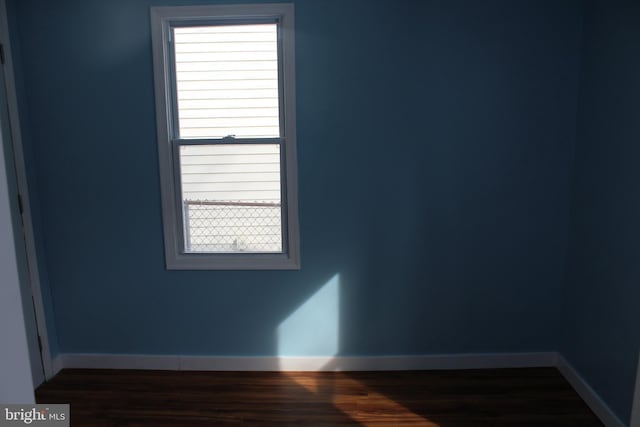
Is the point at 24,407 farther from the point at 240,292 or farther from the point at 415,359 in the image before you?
the point at 415,359

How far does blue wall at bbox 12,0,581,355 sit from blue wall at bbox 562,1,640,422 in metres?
0.13

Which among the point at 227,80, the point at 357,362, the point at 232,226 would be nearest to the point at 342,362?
the point at 357,362

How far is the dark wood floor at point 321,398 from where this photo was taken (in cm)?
242

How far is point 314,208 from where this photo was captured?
2742 millimetres

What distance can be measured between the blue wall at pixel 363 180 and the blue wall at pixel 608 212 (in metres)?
0.13

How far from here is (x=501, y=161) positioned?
2684 mm

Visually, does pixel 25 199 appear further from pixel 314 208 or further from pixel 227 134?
pixel 314 208

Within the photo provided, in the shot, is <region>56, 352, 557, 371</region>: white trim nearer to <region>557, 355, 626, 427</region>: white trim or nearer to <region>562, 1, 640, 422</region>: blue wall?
<region>557, 355, 626, 427</region>: white trim

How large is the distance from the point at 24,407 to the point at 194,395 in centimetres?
189

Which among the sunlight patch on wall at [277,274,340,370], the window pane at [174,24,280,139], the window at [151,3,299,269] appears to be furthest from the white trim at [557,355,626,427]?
the window pane at [174,24,280,139]

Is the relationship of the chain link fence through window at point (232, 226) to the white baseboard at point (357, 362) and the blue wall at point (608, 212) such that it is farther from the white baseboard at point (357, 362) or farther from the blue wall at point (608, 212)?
the blue wall at point (608, 212)

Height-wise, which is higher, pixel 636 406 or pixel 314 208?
pixel 314 208

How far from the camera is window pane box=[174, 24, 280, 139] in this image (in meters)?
2.63

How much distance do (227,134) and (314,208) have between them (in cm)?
70
